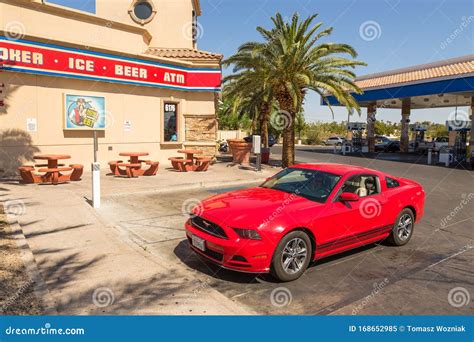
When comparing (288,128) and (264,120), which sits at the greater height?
(264,120)

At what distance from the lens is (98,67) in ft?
48.9

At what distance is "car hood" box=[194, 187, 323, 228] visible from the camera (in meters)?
5.00

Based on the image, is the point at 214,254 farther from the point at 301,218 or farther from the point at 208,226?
the point at 301,218

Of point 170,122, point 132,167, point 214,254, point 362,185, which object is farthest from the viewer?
point 170,122

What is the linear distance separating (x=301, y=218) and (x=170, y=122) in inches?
540

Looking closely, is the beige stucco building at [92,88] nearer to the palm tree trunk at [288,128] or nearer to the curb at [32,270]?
the palm tree trunk at [288,128]

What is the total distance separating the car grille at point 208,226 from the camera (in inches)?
200

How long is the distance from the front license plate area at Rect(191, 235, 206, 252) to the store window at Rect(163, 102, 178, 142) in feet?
41.7

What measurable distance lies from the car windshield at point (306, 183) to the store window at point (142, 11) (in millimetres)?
18098

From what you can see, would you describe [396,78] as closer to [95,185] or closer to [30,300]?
[95,185]

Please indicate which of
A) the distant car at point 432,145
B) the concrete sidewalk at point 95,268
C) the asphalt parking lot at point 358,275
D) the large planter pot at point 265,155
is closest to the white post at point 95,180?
the concrete sidewalk at point 95,268

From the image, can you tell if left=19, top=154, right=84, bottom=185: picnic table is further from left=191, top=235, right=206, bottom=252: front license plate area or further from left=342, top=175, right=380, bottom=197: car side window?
left=342, top=175, right=380, bottom=197: car side window

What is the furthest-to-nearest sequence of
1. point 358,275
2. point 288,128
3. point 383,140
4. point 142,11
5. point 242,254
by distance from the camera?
1. point 383,140
2. point 142,11
3. point 288,128
4. point 358,275
5. point 242,254

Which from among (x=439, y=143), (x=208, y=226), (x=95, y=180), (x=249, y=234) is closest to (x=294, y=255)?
(x=249, y=234)
